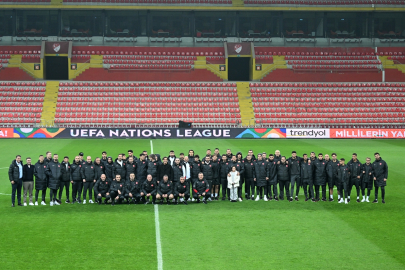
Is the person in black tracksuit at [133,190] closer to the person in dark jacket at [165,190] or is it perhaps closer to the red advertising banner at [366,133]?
the person in dark jacket at [165,190]

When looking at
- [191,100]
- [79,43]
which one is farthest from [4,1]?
[191,100]

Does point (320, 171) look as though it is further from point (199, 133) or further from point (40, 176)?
point (199, 133)

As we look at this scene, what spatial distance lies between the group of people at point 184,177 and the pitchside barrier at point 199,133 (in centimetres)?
2043

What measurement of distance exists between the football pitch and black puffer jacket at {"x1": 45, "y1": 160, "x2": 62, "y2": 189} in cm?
75

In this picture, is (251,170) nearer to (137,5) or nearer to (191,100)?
(191,100)

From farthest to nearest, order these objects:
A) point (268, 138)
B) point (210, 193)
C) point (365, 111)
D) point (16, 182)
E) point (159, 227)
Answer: point (365, 111)
point (268, 138)
point (210, 193)
point (16, 182)
point (159, 227)

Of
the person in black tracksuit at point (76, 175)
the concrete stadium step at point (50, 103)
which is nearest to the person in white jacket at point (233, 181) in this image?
the person in black tracksuit at point (76, 175)

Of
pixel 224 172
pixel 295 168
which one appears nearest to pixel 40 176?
pixel 224 172

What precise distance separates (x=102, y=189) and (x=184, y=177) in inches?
113

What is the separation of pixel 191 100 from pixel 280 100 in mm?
8337

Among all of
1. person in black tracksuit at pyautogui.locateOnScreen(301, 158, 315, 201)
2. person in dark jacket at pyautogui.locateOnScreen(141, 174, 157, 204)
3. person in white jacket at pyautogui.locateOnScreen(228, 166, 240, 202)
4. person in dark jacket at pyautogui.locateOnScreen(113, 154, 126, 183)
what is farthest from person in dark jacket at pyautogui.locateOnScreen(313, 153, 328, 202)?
person in dark jacket at pyautogui.locateOnScreen(113, 154, 126, 183)

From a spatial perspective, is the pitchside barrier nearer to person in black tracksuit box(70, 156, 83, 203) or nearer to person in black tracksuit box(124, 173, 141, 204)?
person in black tracksuit box(70, 156, 83, 203)

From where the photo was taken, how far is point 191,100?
145 feet

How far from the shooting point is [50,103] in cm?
4272
